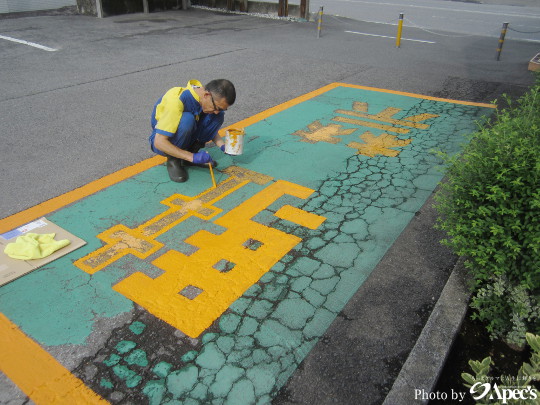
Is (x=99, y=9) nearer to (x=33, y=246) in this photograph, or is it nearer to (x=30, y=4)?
(x=30, y=4)

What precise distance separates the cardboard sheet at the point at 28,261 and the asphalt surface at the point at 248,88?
1.24ft

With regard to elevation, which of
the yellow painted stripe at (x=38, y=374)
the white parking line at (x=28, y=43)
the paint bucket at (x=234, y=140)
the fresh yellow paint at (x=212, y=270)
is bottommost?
the yellow painted stripe at (x=38, y=374)

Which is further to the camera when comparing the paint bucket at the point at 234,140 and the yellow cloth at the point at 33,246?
the paint bucket at the point at 234,140

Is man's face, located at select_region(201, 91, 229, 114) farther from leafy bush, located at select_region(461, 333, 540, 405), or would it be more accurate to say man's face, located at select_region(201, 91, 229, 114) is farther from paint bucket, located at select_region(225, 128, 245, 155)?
leafy bush, located at select_region(461, 333, 540, 405)

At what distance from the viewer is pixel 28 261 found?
312cm

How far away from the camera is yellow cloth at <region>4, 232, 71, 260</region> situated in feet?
10.3

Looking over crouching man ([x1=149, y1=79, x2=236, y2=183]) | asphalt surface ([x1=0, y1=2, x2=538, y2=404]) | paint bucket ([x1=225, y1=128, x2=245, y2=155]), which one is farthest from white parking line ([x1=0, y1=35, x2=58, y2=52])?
paint bucket ([x1=225, y1=128, x2=245, y2=155])

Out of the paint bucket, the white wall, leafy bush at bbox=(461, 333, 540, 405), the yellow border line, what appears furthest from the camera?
the white wall

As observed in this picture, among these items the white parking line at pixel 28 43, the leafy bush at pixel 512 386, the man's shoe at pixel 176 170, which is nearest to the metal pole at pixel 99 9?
the white parking line at pixel 28 43

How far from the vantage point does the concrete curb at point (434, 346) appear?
2.09 metres

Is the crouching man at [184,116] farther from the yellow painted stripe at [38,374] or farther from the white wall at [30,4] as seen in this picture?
the white wall at [30,4]

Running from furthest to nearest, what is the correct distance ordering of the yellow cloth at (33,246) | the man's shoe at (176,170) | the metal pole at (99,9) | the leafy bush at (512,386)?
the metal pole at (99,9), the man's shoe at (176,170), the yellow cloth at (33,246), the leafy bush at (512,386)

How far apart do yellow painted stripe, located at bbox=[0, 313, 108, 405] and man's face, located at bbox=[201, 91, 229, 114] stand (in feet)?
7.90

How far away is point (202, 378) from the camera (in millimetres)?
2318
